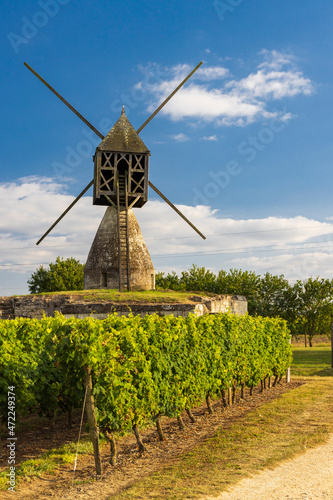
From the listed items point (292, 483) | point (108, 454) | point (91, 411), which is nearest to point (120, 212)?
point (108, 454)

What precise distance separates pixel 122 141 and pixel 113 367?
2009 cm

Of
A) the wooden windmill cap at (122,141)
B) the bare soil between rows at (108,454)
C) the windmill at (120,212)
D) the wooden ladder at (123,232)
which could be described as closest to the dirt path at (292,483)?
the bare soil between rows at (108,454)

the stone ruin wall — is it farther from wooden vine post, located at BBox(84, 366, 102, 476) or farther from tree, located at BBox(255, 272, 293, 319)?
tree, located at BBox(255, 272, 293, 319)

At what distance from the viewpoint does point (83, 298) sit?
64.4ft

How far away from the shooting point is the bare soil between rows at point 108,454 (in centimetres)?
616

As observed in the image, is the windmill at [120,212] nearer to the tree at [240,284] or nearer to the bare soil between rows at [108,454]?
the bare soil between rows at [108,454]

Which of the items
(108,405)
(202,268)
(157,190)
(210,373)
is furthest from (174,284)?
(108,405)

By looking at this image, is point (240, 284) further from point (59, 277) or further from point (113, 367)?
point (113, 367)

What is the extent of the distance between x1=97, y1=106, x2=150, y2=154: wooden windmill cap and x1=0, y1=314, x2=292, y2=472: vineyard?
53.8ft

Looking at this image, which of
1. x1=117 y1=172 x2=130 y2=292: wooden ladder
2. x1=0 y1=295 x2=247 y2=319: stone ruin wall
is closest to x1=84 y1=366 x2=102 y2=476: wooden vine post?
x1=0 y1=295 x2=247 y2=319: stone ruin wall

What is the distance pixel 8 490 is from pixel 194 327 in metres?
4.96

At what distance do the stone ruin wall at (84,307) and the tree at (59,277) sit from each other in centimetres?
2704

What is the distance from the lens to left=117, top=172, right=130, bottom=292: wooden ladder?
23.5 metres

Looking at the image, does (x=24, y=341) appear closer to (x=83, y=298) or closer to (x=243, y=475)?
(x=243, y=475)
